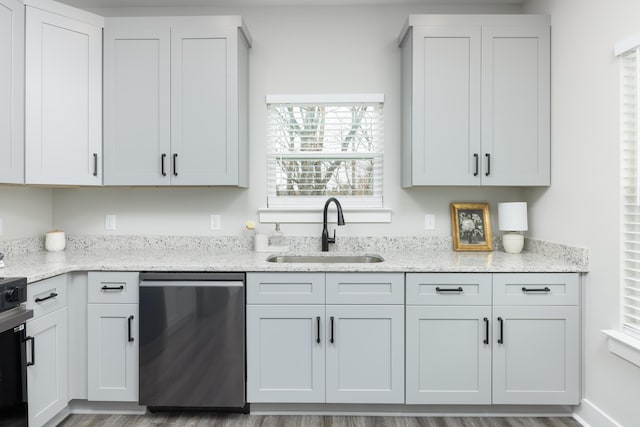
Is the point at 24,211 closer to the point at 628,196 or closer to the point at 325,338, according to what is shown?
the point at 325,338

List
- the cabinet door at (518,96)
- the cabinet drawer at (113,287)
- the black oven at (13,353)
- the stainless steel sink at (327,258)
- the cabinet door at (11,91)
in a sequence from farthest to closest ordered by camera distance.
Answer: the stainless steel sink at (327,258), the cabinet door at (518,96), the cabinet drawer at (113,287), the cabinet door at (11,91), the black oven at (13,353)

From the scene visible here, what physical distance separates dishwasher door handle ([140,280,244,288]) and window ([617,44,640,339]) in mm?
1917

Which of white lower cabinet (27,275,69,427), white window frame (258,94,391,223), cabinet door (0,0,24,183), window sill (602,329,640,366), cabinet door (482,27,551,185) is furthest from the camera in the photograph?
white window frame (258,94,391,223)

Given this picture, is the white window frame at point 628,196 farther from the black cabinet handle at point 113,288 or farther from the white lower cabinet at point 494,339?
the black cabinet handle at point 113,288

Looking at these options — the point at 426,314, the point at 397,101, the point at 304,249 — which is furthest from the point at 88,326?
the point at 397,101

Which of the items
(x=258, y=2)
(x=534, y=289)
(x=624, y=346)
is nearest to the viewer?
(x=624, y=346)

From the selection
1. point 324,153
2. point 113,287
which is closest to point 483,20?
point 324,153

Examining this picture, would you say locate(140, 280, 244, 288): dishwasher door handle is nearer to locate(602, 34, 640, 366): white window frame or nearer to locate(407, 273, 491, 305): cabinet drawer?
locate(407, 273, 491, 305): cabinet drawer

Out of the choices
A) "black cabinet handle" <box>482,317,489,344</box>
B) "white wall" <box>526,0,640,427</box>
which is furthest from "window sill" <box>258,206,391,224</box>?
"white wall" <box>526,0,640,427</box>

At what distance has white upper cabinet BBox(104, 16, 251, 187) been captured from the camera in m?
2.63

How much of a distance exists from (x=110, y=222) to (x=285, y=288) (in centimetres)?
155

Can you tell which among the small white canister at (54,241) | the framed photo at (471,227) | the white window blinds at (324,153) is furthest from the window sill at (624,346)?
the small white canister at (54,241)

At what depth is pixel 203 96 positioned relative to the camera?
2.63 meters

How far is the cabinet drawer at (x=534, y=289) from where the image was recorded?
89.1 inches
